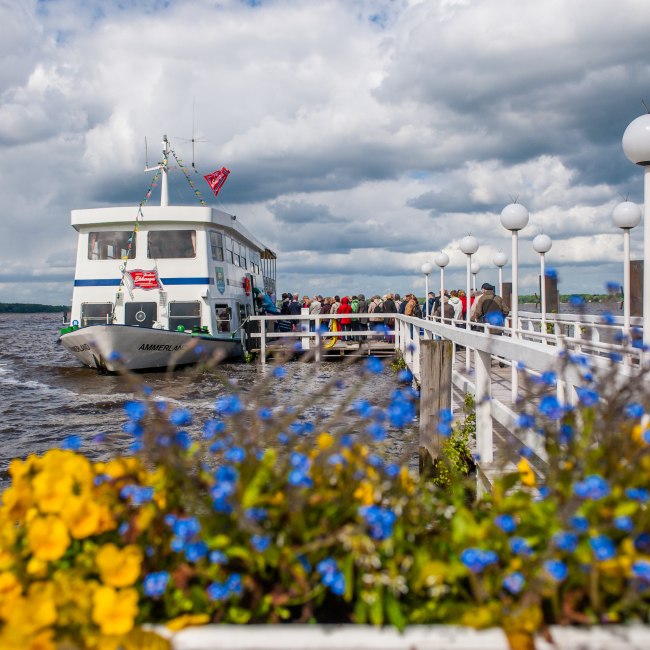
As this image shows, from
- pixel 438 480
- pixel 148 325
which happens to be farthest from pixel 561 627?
pixel 148 325

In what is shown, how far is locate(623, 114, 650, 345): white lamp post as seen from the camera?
4105 mm

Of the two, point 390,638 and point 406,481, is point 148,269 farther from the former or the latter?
point 390,638

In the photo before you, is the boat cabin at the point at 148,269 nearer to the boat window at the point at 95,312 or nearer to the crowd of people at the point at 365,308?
the boat window at the point at 95,312

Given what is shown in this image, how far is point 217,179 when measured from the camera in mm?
25094

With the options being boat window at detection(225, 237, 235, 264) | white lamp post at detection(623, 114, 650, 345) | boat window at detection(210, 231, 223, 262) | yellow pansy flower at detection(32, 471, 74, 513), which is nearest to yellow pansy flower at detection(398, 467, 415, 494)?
yellow pansy flower at detection(32, 471, 74, 513)

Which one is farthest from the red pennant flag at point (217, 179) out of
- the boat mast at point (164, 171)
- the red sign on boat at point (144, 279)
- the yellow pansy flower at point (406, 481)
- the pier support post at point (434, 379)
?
the yellow pansy flower at point (406, 481)

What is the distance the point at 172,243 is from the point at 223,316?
257 centimetres

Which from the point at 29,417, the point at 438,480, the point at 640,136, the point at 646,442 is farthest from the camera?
the point at 29,417

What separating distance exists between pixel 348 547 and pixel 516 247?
34.1 feet

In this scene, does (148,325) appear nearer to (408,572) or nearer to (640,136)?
(640,136)

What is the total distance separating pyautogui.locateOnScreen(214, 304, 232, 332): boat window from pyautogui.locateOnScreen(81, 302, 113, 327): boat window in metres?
2.96

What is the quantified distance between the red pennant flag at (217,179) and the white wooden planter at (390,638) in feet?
79.4

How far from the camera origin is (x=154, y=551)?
1.97m

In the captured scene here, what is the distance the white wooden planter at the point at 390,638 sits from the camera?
169 cm
